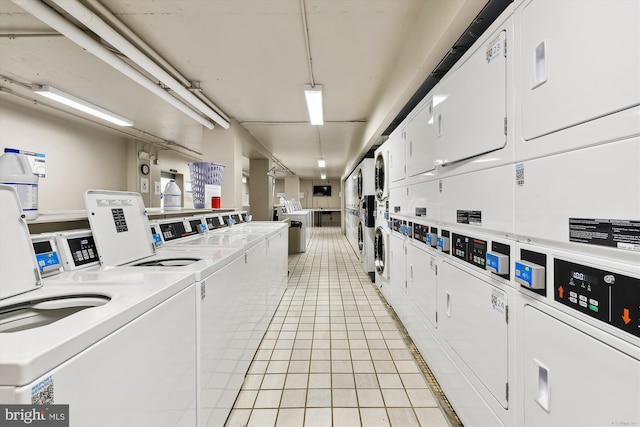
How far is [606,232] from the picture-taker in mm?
764

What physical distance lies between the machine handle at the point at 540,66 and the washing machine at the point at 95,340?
60.0 inches

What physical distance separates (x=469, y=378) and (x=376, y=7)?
2519mm

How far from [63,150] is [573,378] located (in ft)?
23.4

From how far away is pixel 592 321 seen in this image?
80 centimetres

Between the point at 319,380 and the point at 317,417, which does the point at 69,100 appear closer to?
the point at 319,380

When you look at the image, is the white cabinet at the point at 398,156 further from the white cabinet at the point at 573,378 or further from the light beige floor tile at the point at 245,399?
the light beige floor tile at the point at 245,399

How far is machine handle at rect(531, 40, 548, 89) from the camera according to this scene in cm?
97

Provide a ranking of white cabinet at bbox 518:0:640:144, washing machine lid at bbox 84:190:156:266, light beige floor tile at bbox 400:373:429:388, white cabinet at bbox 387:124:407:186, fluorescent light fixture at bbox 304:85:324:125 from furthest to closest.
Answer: fluorescent light fixture at bbox 304:85:324:125, white cabinet at bbox 387:124:407:186, light beige floor tile at bbox 400:373:429:388, washing machine lid at bbox 84:190:156:266, white cabinet at bbox 518:0:640:144

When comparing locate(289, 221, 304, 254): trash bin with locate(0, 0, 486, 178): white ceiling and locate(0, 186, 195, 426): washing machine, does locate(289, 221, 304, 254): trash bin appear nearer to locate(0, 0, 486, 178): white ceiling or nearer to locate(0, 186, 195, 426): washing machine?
locate(0, 0, 486, 178): white ceiling

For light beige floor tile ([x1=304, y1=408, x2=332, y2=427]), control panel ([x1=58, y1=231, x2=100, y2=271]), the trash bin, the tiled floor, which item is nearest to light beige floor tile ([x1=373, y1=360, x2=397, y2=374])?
the tiled floor

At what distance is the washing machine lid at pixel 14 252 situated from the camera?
100 centimetres

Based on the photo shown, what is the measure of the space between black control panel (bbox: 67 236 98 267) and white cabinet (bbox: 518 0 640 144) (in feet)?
6.62

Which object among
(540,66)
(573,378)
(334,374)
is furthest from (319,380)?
(540,66)

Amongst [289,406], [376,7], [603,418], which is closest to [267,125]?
[376,7]
